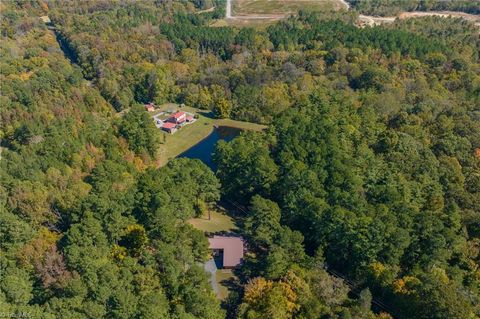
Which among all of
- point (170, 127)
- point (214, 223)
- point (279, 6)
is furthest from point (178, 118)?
point (279, 6)

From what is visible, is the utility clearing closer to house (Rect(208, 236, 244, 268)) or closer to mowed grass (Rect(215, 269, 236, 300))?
house (Rect(208, 236, 244, 268))

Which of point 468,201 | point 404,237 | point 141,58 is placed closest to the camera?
point 404,237

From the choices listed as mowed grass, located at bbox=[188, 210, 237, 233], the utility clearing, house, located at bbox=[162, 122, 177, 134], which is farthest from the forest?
the utility clearing

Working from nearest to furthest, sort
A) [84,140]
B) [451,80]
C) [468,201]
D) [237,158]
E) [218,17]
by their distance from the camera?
[468,201] → [237,158] → [84,140] → [451,80] → [218,17]

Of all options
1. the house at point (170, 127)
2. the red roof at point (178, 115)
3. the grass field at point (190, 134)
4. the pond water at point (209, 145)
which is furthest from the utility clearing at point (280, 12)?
the house at point (170, 127)

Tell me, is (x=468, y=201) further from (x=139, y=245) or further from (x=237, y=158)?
(x=139, y=245)

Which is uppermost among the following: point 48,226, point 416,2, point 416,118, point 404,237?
point 416,2

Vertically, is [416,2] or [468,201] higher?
[416,2]

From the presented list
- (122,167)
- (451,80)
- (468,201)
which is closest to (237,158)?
(122,167)

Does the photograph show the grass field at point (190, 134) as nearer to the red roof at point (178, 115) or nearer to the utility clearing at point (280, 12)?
the red roof at point (178, 115)
